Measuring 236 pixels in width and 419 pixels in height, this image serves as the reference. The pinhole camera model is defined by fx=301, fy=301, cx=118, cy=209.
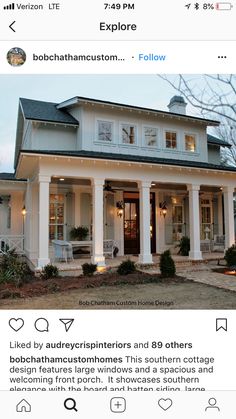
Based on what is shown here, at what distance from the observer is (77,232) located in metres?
9.98

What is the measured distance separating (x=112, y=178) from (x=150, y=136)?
2973mm

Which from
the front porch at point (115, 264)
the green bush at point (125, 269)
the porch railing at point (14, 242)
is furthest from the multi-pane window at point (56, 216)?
the green bush at point (125, 269)

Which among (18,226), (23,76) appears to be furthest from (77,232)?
(23,76)

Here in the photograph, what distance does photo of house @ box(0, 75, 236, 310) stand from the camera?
779 cm

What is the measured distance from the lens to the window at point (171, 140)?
10461 mm
